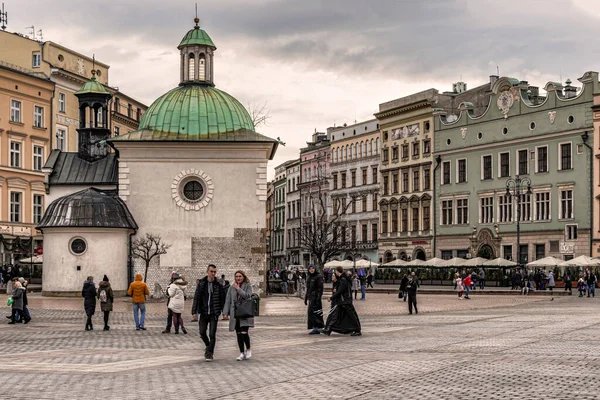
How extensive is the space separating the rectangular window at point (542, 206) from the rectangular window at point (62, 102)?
3702 cm

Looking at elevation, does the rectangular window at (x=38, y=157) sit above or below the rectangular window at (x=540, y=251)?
above

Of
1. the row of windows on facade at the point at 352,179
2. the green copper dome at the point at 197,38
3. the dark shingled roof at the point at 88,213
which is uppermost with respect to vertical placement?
the green copper dome at the point at 197,38

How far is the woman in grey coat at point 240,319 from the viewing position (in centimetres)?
1833

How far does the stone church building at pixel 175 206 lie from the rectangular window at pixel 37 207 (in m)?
26.2

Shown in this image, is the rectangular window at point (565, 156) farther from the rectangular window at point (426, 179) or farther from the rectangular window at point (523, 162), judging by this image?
the rectangular window at point (426, 179)

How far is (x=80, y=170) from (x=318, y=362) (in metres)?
38.1

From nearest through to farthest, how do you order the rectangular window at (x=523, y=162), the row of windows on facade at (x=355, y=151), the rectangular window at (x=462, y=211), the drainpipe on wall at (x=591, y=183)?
1. the drainpipe on wall at (x=591, y=183)
2. the rectangular window at (x=523, y=162)
3. the rectangular window at (x=462, y=211)
4. the row of windows on facade at (x=355, y=151)

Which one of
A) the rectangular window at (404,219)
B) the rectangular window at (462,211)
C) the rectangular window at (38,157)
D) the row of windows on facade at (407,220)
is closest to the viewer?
the rectangular window at (38,157)

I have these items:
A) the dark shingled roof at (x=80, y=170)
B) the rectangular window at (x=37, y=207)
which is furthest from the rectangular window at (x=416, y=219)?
the dark shingled roof at (x=80, y=170)

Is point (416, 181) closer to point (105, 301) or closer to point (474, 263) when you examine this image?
point (474, 263)

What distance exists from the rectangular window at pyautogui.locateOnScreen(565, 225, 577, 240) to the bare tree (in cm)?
3472

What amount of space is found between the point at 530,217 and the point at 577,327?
5177cm

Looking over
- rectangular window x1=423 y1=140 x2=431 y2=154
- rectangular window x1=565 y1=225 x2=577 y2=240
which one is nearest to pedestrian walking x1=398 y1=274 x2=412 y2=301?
rectangular window x1=565 y1=225 x2=577 y2=240

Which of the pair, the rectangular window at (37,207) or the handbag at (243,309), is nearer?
the handbag at (243,309)
